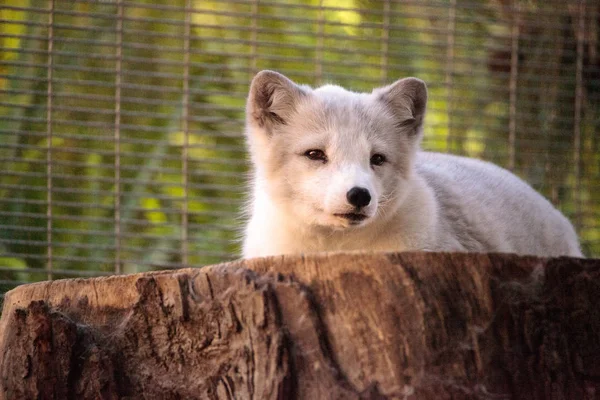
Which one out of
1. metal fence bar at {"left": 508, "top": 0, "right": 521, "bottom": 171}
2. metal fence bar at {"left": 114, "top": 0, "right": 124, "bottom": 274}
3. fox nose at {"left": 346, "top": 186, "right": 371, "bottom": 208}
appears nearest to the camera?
fox nose at {"left": 346, "top": 186, "right": 371, "bottom": 208}

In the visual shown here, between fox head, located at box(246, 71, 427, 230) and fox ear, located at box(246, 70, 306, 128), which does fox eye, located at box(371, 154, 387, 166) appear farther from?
fox ear, located at box(246, 70, 306, 128)

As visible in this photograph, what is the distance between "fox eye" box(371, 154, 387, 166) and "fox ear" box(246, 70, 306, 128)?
0.44 meters

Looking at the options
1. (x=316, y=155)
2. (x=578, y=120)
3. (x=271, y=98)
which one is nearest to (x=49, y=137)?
(x=271, y=98)

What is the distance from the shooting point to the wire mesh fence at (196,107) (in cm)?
597

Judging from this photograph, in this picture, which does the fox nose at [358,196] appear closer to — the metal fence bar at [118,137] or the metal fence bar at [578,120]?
the metal fence bar at [118,137]

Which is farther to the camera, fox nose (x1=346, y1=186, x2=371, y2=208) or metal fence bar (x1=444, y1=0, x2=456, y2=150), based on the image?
metal fence bar (x1=444, y1=0, x2=456, y2=150)

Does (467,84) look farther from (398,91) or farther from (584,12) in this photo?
(398,91)

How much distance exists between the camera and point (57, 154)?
686 cm

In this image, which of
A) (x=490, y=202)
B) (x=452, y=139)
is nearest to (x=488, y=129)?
(x=452, y=139)

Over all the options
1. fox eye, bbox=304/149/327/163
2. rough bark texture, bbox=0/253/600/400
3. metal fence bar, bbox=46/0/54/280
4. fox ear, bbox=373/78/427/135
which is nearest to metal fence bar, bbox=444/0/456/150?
fox ear, bbox=373/78/427/135

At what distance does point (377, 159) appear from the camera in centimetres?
360

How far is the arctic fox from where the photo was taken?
3.41m

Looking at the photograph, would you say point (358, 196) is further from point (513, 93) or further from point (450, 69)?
point (513, 93)

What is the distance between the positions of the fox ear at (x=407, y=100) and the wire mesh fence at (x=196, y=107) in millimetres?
2176
